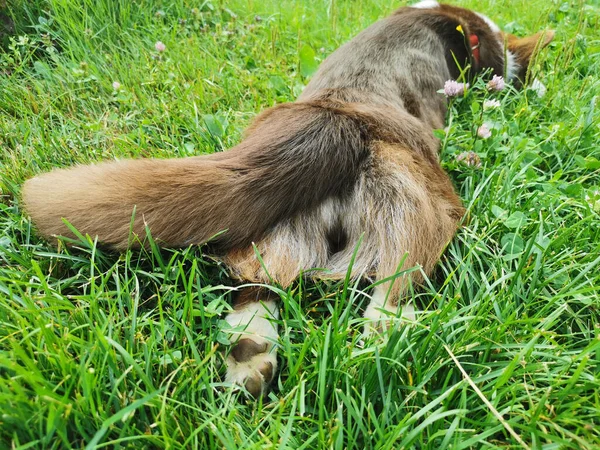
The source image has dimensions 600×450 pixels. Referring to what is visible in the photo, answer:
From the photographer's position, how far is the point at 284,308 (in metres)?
1.54

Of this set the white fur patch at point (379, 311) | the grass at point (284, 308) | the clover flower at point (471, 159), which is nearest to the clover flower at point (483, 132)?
the grass at point (284, 308)

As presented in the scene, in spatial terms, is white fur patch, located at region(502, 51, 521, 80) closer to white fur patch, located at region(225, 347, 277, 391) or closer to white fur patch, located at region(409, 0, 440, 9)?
white fur patch, located at region(409, 0, 440, 9)

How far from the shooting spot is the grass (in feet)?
3.63

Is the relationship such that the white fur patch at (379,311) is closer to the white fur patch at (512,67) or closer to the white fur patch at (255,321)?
the white fur patch at (255,321)

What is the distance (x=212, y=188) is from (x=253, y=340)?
1.79 ft

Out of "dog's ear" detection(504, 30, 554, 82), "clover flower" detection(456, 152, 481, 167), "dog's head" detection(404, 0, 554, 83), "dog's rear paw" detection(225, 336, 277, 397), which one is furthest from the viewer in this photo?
"dog's ear" detection(504, 30, 554, 82)

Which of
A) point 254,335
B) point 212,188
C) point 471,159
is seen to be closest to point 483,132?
point 471,159

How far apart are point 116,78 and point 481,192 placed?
234 centimetres

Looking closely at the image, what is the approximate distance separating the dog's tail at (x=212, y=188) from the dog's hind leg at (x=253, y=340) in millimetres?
222

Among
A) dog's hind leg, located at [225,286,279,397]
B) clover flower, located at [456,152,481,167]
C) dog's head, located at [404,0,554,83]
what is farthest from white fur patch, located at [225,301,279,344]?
dog's head, located at [404,0,554,83]

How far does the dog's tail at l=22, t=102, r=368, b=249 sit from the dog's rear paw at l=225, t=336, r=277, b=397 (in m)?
0.38

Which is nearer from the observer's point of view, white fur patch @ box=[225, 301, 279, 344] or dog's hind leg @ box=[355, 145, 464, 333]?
white fur patch @ box=[225, 301, 279, 344]

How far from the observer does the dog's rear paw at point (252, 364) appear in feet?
4.33

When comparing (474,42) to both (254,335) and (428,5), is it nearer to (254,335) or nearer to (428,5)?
(428,5)
